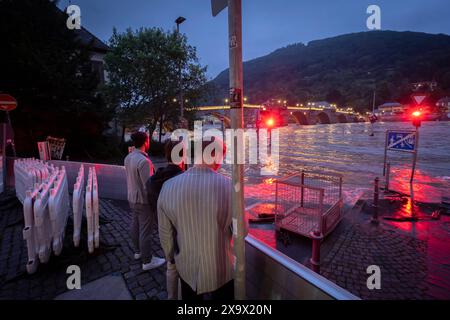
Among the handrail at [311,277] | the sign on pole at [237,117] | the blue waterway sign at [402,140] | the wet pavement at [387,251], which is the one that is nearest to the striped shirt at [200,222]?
the sign on pole at [237,117]

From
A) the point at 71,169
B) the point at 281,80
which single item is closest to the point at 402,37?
the point at 281,80

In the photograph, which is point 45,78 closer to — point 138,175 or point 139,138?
point 139,138

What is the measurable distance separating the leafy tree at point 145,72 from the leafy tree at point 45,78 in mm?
2701

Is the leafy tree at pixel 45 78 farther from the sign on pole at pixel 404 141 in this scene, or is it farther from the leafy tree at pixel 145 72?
the sign on pole at pixel 404 141

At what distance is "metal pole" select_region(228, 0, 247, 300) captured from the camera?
175cm

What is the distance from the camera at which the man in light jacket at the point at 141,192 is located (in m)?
3.54

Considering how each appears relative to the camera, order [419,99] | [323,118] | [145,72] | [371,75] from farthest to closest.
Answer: [371,75] → [323,118] → [145,72] → [419,99]

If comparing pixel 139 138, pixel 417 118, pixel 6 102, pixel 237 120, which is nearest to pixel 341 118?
pixel 417 118

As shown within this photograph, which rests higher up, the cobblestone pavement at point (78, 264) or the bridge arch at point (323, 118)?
the bridge arch at point (323, 118)

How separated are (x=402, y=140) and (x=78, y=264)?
10940mm

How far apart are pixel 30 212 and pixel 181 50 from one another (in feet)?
57.7

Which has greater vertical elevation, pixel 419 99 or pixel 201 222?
pixel 419 99

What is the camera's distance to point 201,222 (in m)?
1.90

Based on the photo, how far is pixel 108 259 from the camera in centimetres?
400
